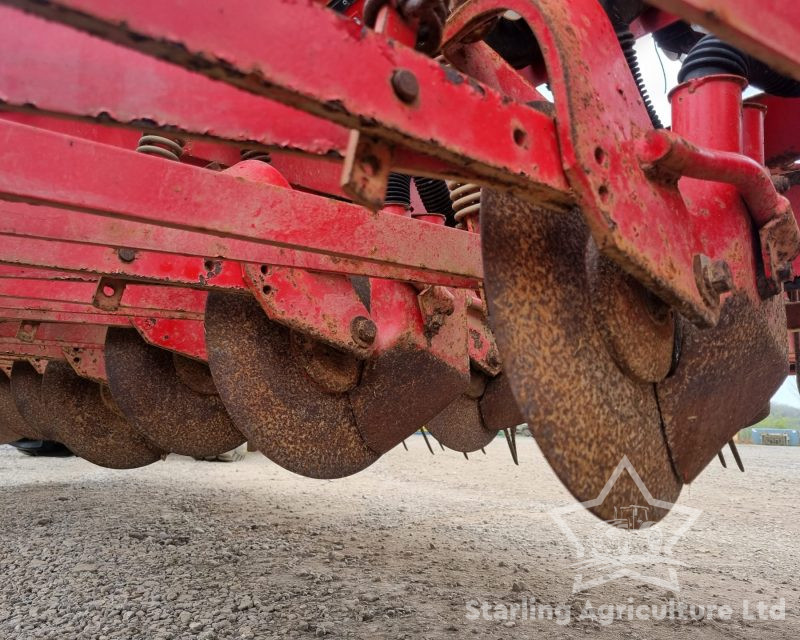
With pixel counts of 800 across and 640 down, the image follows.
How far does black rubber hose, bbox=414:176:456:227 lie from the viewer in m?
2.19

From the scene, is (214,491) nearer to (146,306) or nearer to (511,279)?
(146,306)

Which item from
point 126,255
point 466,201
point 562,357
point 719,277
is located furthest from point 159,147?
point 719,277

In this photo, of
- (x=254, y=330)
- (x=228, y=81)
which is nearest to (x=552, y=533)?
(x=254, y=330)

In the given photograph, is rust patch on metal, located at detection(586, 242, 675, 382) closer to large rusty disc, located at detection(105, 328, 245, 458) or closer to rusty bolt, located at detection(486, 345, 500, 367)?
rusty bolt, located at detection(486, 345, 500, 367)

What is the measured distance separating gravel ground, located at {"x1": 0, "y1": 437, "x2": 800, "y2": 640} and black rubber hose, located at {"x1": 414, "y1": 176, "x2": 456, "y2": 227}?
1276 millimetres

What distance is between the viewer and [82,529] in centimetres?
307

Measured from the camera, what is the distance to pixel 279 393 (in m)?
1.76

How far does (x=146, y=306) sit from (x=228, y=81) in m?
1.65

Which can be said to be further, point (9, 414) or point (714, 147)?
point (9, 414)

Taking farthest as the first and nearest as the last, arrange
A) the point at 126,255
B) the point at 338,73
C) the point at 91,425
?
the point at 91,425, the point at 126,255, the point at 338,73

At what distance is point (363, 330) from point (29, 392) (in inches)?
115

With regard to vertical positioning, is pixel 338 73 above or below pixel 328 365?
above

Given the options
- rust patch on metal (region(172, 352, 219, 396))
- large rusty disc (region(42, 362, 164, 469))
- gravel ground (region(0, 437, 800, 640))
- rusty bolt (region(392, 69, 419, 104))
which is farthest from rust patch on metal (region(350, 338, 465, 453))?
large rusty disc (region(42, 362, 164, 469))

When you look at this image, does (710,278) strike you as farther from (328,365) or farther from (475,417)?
(475,417)
